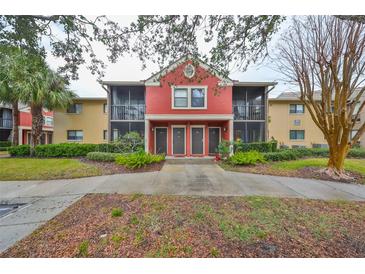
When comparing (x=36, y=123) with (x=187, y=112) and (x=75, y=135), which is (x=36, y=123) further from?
(x=187, y=112)

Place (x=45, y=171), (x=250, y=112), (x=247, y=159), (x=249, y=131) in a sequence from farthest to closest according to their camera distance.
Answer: (x=249, y=131) < (x=250, y=112) < (x=247, y=159) < (x=45, y=171)

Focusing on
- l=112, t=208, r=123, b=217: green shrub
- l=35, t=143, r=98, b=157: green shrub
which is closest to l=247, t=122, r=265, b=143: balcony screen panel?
l=35, t=143, r=98, b=157: green shrub

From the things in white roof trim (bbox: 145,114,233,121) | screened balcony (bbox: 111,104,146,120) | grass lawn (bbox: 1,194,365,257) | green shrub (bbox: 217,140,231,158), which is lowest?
grass lawn (bbox: 1,194,365,257)

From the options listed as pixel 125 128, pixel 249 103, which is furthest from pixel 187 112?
pixel 249 103

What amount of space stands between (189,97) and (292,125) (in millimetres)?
13166

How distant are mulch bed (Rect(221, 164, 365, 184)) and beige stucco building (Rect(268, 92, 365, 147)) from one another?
36.5ft

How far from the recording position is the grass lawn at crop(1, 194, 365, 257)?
257 centimetres

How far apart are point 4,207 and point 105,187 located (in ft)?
8.10

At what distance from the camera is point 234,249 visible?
2568 mm

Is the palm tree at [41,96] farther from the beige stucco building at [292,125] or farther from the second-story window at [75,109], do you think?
the beige stucco building at [292,125]

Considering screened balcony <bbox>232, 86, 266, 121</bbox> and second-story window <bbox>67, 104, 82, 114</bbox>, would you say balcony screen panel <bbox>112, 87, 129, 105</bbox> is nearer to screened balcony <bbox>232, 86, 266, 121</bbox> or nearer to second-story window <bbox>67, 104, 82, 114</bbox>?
second-story window <bbox>67, 104, 82, 114</bbox>

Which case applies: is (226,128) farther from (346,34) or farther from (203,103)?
(346,34)

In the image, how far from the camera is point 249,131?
14297mm

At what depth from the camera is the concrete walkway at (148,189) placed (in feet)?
14.0
